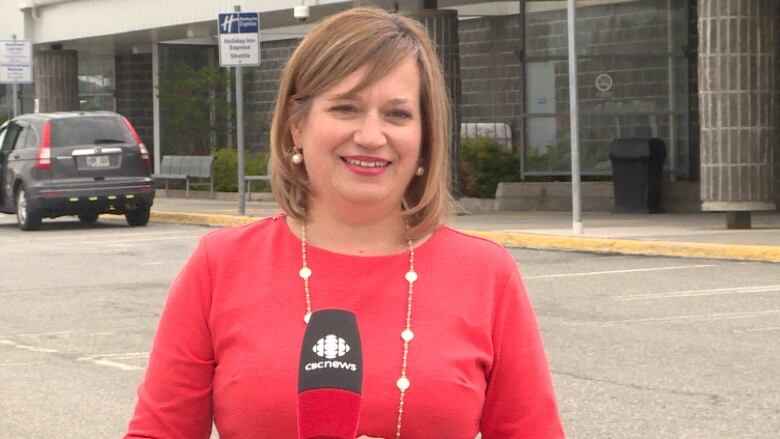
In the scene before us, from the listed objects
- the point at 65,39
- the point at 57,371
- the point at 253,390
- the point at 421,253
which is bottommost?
the point at 57,371

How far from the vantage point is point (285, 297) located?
2.96 m

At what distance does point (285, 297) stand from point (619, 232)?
17.4 meters

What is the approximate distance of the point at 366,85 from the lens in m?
2.90

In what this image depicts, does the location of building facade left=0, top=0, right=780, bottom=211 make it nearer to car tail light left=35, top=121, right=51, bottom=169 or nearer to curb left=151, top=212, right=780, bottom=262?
curb left=151, top=212, right=780, bottom=262

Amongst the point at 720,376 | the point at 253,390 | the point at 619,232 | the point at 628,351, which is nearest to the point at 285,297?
the point at 253,390

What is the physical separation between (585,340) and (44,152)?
14185mm

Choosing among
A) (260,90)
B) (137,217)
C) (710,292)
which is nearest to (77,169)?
(137,217)

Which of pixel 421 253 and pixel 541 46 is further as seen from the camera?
pixel 541 46

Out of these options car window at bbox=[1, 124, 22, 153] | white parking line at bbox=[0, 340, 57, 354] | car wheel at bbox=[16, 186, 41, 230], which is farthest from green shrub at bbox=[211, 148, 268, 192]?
white parking line at bbox=[0, 340, 57, 354]

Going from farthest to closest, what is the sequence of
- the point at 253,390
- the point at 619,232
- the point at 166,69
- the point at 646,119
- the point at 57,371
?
the point at 166,69, the point at 646,119, the point at 619,232, the point at 57,371, the point at 253,390

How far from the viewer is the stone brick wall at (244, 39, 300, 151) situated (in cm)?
3697

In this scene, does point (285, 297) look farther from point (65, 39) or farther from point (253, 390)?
point (65, 39)

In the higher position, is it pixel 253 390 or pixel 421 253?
pixel 421 253

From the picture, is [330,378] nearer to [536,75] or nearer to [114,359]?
[114,359]
